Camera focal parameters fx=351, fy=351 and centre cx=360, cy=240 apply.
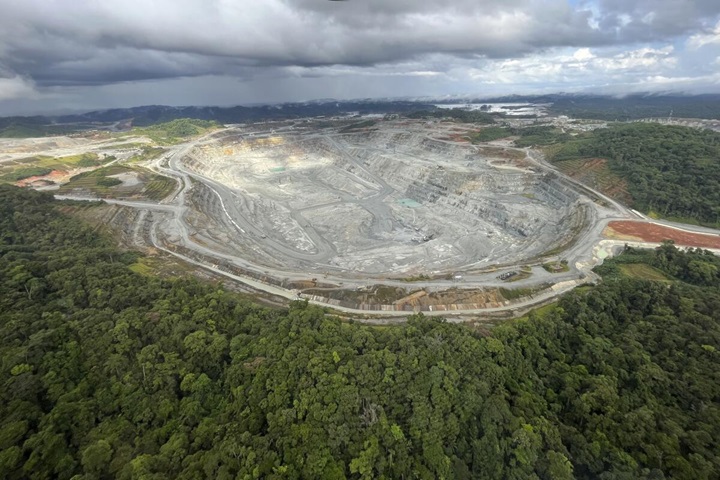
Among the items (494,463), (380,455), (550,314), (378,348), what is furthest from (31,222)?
(550,314)

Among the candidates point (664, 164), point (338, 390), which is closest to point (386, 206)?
point (664, 164)

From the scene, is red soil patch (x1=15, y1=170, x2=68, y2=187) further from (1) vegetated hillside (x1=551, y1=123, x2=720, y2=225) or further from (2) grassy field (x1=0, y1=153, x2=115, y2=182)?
(1) vegetated hillside (x1=551, y1=123, x2=720, y2=225)

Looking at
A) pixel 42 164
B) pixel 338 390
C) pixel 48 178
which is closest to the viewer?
pixel 338 390

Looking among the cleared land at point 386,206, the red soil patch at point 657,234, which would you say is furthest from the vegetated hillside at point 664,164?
the cleared land at point 386,206

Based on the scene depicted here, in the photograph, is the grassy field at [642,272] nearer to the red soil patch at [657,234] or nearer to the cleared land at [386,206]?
the red soil patch at [657,234]

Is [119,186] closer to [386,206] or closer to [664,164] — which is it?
[386,206]
